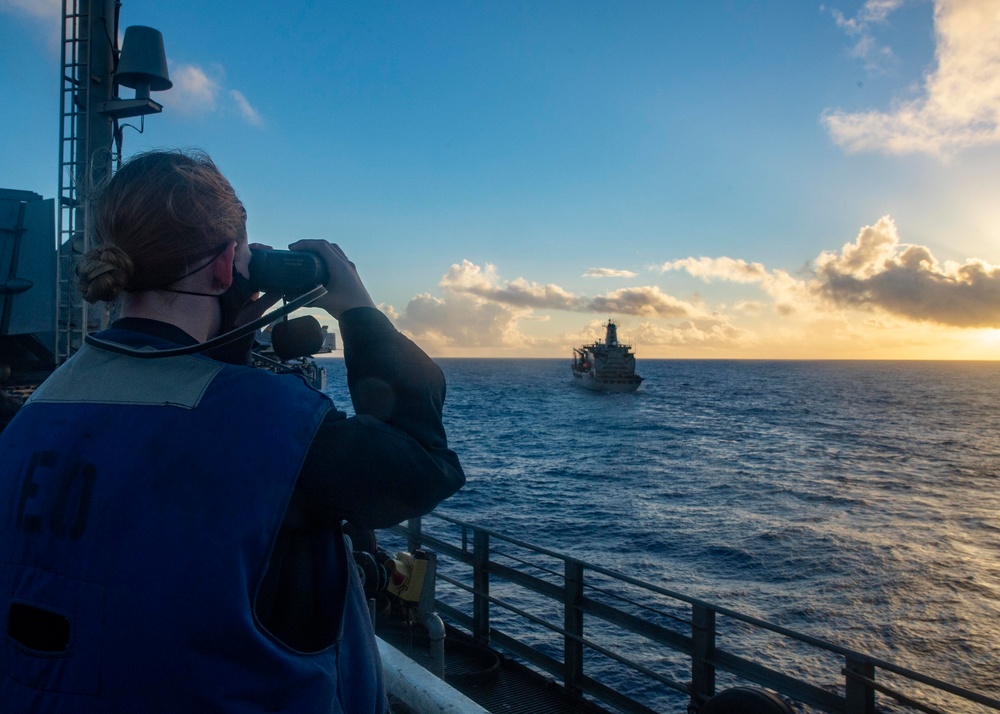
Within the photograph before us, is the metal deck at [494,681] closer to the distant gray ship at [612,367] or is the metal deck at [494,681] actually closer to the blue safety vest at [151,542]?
the blue safety vest at [151,542]

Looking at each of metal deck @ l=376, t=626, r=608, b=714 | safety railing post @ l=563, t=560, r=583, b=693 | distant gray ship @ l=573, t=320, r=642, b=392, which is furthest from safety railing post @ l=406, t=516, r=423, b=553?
distant gray ship @ l=573, t=320, r=642, b=392

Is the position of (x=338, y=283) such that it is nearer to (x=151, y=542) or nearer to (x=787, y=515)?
(x=151, y=542)

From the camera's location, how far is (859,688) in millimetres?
4730

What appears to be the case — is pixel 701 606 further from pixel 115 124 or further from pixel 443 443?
pixel 115 124

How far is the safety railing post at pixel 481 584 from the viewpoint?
26.2ft

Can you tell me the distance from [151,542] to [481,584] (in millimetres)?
7256

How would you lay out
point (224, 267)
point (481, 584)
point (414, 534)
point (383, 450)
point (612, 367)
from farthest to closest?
1. point (612, 367)
2. point (481, 584)
3. point (414, 534)
4. point (224, 267)
5. point (383, 450)

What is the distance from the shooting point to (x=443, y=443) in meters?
1.40

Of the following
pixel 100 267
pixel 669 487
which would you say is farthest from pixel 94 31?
pixel 669 487

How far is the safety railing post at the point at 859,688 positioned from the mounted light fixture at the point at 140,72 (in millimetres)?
12919

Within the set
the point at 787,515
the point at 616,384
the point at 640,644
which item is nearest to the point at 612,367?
the point at 616,384

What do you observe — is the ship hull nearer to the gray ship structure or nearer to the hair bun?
the gray ship structure

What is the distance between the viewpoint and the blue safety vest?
1.15 metres

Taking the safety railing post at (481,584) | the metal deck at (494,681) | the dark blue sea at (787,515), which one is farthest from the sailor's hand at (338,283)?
the dark blue sea at (787,515)
